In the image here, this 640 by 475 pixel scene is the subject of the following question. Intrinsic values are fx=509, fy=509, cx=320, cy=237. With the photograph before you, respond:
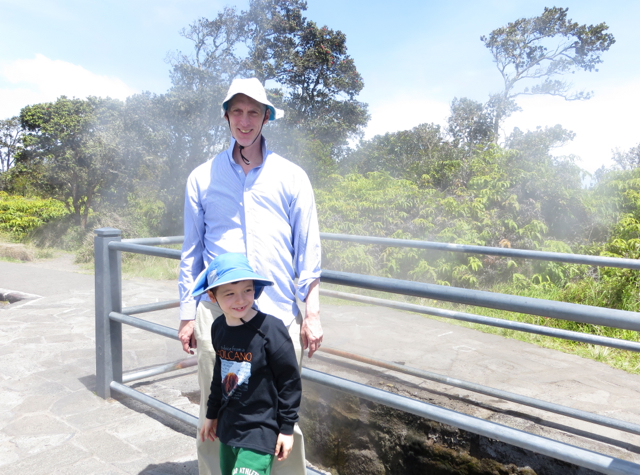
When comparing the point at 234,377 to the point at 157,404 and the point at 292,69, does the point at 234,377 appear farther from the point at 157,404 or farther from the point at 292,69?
the point at 292,69

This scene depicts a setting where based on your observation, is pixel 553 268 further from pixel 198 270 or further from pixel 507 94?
pixel 507 94

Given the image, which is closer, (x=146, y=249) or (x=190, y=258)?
(x=190, y=258)

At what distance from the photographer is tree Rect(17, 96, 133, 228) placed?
1382 cm

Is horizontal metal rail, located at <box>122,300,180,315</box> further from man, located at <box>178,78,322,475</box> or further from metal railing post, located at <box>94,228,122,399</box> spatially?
man, located at <box>178,78,322,475</box>

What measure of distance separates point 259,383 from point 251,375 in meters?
0.04

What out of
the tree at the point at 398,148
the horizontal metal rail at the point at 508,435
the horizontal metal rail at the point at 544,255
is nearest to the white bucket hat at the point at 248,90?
the horizontal metal rail at the point at 508,435

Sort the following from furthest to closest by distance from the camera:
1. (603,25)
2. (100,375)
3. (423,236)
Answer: (603,25) < (423,236) < (100,375)

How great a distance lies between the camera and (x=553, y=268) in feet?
23.2

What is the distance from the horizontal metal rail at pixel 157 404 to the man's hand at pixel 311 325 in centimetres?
79

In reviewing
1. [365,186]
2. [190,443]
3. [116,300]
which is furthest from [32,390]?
[365,186]

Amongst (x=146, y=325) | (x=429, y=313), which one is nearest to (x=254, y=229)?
(x=146, y=325)

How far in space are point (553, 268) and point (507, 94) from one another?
729 inches

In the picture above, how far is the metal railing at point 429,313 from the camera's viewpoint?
128cm

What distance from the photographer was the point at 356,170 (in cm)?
1356
